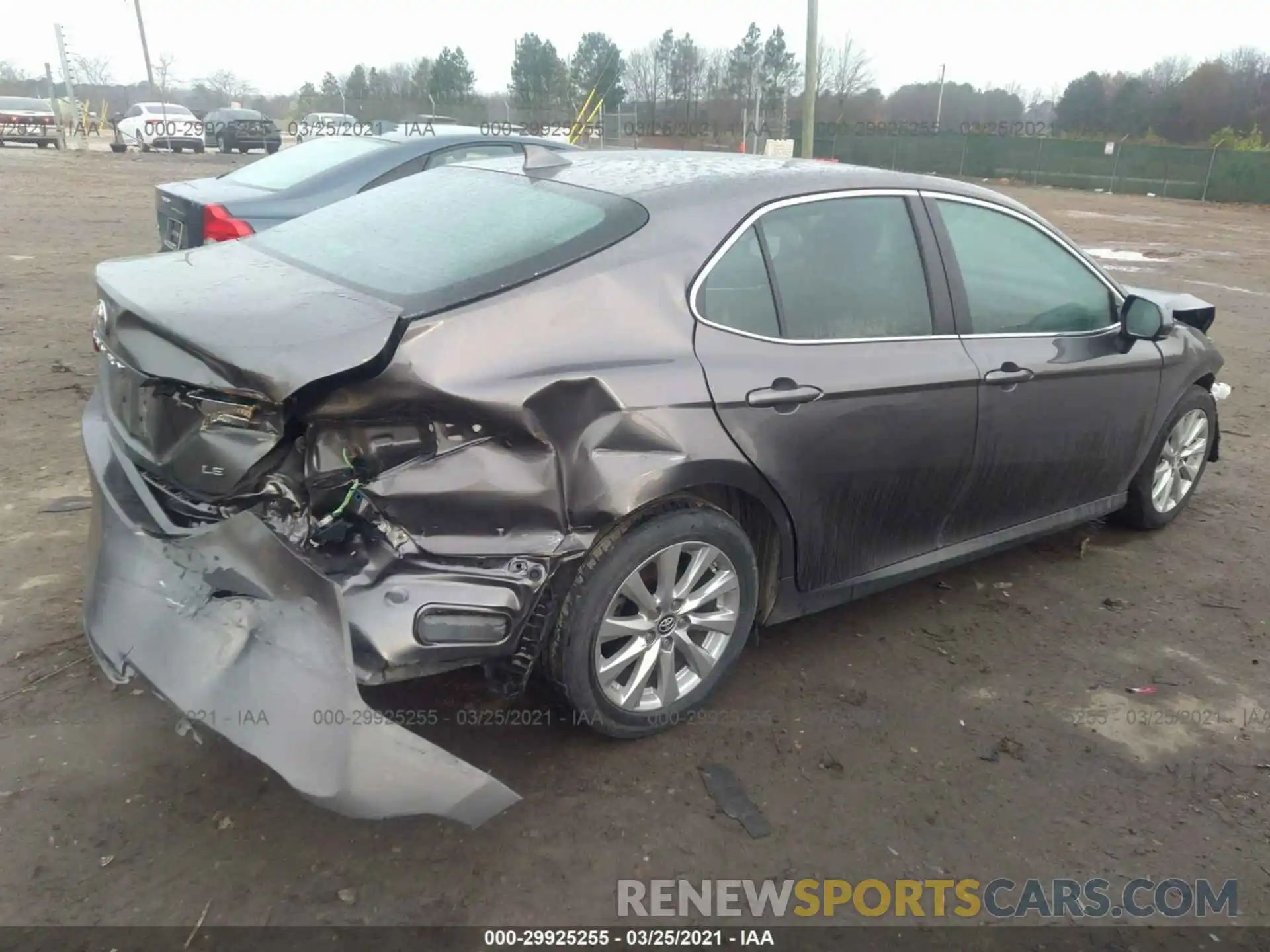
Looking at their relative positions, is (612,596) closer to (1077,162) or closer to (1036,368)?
(1036,368)

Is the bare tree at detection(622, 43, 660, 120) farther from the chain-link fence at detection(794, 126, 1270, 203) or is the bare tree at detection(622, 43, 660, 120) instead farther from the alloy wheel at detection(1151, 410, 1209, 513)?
the alloy wheel at detection(1151, 410, 1209, 513)

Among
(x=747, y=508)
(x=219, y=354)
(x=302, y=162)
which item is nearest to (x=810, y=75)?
(x=302, y=162)

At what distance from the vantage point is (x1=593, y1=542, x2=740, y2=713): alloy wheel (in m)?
A: 2.84

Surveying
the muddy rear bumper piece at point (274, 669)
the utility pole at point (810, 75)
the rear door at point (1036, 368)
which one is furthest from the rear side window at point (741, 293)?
the utility pole at point (810, 75)

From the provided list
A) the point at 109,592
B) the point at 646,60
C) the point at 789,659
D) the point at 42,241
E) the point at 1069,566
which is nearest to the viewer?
the point at 109,592

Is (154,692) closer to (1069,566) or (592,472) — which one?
(592,472)

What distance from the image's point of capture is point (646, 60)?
185 feet

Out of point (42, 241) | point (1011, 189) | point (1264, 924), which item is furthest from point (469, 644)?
point (1011, 189)

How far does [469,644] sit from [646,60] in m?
59.4

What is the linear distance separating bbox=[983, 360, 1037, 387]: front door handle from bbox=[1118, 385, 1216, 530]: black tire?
1.28 meters

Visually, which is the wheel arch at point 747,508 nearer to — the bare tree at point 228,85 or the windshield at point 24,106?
the windshield at point 24,106

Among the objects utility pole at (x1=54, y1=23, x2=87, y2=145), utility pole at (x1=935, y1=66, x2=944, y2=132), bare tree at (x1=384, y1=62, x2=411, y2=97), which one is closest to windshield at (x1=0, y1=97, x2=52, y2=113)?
utility pole at (x1=54, y1=23, x2=87, y2=145)

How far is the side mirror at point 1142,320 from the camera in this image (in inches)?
159

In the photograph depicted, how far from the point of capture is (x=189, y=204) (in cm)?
606
